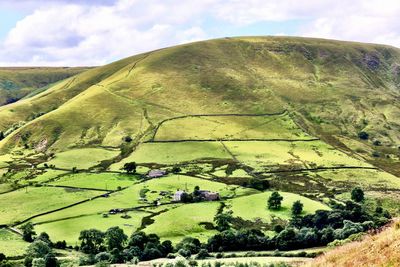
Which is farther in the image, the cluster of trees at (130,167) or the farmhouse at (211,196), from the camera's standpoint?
the cluster of trees at (130,167)

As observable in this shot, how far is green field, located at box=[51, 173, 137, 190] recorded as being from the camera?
548 ft

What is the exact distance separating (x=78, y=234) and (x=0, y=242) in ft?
62.5

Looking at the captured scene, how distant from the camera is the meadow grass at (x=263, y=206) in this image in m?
136

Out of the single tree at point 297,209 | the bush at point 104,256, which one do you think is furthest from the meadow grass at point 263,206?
the bush at point 104,256

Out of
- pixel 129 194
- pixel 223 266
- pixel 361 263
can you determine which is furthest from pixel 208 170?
pixel 361 263

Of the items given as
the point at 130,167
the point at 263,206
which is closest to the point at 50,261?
the point at 263,206

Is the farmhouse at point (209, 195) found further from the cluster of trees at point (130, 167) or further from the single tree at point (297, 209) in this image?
the cluster of trees at point (130, 167)

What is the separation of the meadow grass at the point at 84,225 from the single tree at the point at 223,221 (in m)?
20.9

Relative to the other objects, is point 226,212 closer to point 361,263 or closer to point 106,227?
point 106,227

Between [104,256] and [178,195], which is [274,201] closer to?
[178,195]

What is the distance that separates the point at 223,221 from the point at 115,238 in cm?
2851

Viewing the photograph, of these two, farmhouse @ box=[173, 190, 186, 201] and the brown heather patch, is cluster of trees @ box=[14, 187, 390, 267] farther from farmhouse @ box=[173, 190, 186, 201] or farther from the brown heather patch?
the brown heather patch

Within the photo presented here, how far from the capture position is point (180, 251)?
105m

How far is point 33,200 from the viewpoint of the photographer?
154625mm
